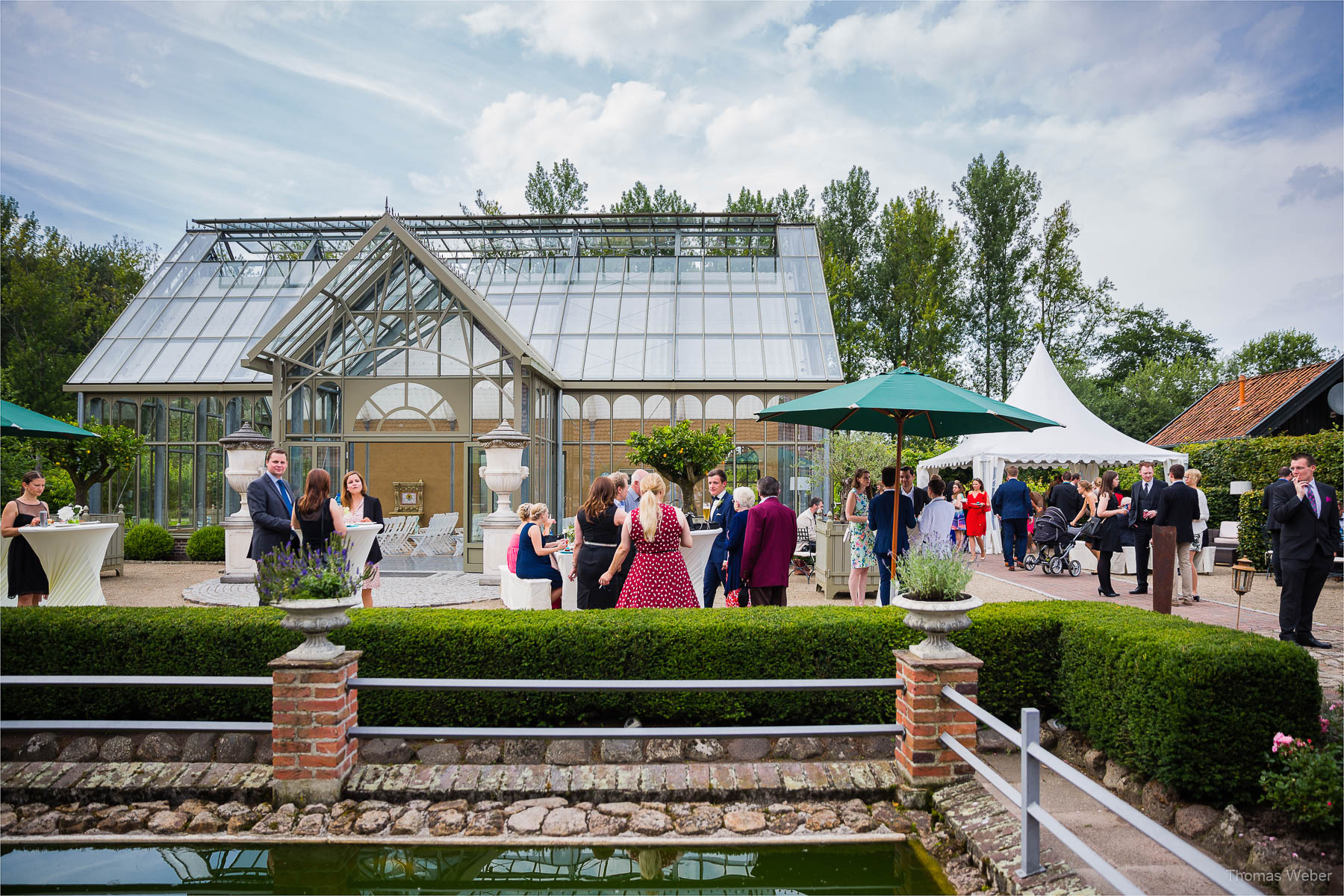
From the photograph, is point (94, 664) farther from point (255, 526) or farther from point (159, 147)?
point (159, 147)

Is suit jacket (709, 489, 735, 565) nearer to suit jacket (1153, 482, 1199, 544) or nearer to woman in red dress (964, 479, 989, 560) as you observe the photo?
suit jacket (1153, 482, 1199, 544)

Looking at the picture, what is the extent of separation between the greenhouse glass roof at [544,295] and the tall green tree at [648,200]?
921 cm

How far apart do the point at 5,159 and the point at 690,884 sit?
6275 millimetres

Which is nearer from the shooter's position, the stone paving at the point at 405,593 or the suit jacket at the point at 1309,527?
the suit jacket at the point at 1309,527

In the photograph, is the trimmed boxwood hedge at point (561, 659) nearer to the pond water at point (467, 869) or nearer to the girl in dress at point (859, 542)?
the pond water at point (467, 869)

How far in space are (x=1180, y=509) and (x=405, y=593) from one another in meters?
10.1

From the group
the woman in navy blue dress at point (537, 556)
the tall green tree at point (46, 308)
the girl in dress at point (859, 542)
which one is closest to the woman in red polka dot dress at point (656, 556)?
the woman in navy blue dress at point (537, 556)

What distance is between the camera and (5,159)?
5.05 m

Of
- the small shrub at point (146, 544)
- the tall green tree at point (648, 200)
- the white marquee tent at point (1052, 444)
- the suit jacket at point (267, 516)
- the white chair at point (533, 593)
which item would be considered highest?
the tall green tree at point (648, 200)

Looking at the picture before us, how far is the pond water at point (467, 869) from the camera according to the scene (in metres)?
3.53

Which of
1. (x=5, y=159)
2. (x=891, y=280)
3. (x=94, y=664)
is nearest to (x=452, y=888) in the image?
(x=94, y=664)

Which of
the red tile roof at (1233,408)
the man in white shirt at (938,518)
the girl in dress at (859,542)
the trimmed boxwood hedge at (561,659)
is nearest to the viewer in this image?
the trimmed boxwood hedge at (561,659)

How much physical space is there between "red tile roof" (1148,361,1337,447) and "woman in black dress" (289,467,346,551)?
21694 mm

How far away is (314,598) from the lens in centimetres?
432
